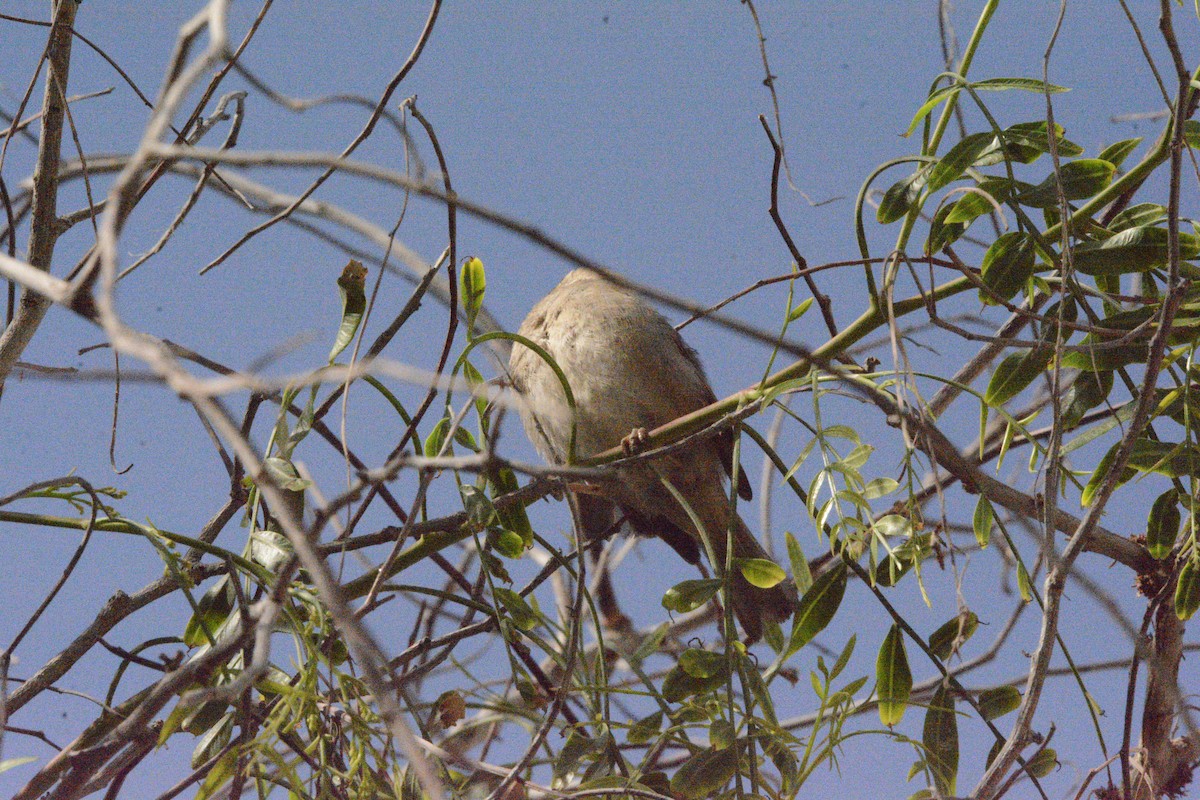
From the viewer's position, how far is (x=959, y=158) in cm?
176

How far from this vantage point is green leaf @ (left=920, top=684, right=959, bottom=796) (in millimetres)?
1829

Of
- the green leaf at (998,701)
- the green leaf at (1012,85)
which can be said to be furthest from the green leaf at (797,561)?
the green leaf at (1012,85)

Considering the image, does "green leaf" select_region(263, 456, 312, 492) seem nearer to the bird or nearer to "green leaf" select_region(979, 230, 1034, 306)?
"green leaf" select_region(979, 230, 1034, 306)

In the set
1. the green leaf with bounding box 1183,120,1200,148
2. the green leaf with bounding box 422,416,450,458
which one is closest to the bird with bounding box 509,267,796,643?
the green leaf with bounding box 422,416,450,458

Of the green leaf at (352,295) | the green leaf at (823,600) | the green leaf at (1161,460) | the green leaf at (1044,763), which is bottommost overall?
the green leaf at (1044,763)

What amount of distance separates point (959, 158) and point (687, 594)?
0.89 m

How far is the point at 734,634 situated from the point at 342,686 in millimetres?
662

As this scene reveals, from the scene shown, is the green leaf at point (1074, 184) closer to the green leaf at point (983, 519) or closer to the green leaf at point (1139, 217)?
the green leaf at point (1139, 217)

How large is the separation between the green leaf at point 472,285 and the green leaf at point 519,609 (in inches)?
20.4

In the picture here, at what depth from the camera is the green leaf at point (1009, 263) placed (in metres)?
1.78

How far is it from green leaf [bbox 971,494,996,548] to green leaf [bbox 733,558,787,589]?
348 mm

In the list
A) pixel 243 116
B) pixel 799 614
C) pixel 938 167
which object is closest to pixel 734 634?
pixel 799 614

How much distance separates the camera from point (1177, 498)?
1.95 metres

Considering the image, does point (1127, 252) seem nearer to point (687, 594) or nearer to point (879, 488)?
point (879, 488)
